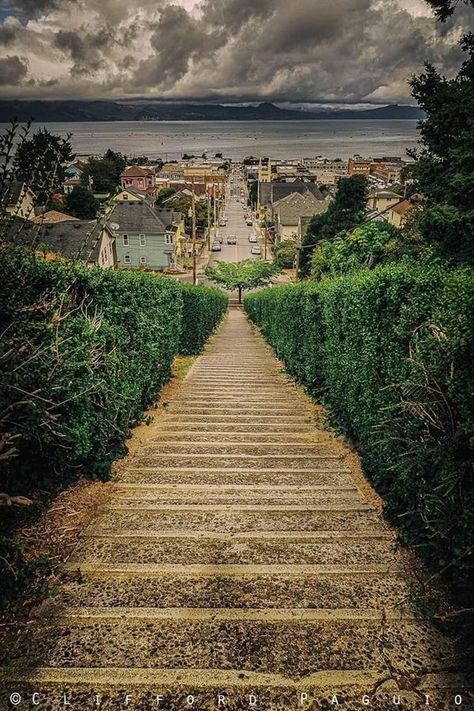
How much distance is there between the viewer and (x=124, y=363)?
686 cm

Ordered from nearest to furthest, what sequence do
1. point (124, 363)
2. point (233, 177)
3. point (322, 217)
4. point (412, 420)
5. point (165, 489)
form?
1. point (412, 420)
2. point (165, 489)
3. point (124, 363)
4. point (322, 217)
5. point (233, 177)

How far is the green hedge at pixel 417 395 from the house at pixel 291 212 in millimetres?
60633

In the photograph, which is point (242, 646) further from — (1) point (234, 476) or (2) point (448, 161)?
(2) point (448, 161)

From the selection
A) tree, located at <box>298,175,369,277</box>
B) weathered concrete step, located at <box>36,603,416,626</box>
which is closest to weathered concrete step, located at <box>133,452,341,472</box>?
weathered concrete step, located at <box>36,603,416,626</box>

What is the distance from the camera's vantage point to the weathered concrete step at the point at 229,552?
12.3 ft

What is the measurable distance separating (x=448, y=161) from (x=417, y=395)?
1177 centimetres

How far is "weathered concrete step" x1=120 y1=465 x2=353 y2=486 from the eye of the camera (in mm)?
5416

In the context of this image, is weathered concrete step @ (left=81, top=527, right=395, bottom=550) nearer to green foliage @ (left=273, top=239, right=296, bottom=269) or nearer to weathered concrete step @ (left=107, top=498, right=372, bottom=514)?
weathered concrete step @ (left=107, top=498, right=372, bottom=514)

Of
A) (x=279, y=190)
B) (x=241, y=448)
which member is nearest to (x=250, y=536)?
(x=241, y=448)

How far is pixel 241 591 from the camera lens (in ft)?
11.1

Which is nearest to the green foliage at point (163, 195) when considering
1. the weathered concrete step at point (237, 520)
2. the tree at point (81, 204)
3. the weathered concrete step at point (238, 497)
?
the tree at point (81, 204)

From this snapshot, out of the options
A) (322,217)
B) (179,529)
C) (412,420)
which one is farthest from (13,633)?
(322,217)

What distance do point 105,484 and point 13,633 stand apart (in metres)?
2.56

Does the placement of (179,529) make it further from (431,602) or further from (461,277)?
(461,277)
